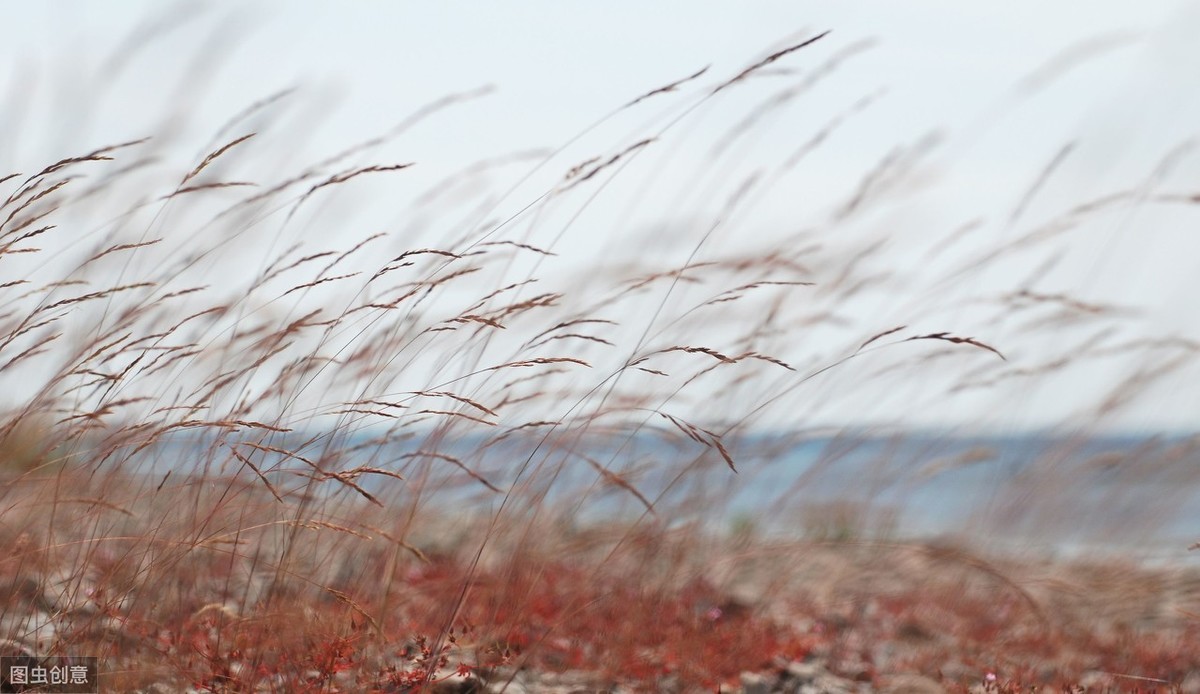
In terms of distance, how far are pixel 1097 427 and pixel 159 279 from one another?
322cm

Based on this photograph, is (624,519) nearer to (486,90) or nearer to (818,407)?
(818,407)

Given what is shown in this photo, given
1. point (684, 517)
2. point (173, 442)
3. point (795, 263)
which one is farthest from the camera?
point (684, 517)

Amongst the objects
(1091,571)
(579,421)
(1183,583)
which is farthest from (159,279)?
(1091,571)

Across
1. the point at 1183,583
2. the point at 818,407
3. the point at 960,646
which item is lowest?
the point at 1183,583

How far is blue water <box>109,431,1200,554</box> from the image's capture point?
8.29 ft

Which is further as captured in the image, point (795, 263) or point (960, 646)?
point (960, 646)

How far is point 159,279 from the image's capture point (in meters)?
2.66

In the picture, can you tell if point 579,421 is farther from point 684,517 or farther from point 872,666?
point 872,666

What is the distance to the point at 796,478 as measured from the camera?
3770 mm

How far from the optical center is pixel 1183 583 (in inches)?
158

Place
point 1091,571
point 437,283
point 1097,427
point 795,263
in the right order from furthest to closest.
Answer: point 1091,571 < point 1097,427 < point 795,263 < point 437,283

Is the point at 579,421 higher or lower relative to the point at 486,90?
lower

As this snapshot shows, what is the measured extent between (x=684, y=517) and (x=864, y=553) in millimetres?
3032

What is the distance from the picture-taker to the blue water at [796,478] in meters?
2.53
